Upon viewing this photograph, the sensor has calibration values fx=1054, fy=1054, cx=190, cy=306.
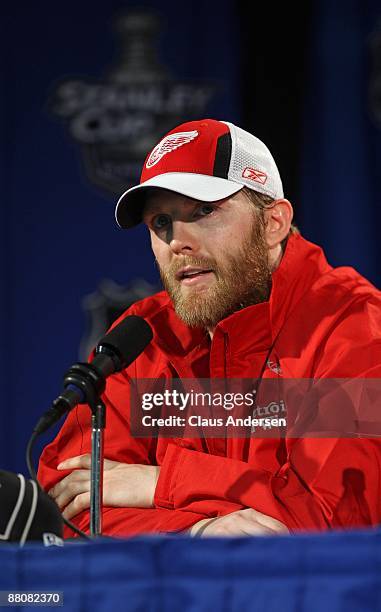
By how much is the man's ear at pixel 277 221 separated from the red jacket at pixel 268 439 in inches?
1.1

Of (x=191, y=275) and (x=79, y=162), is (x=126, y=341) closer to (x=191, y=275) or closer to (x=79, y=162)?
(x=191, y=275)

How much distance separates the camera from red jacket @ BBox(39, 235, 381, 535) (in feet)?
4.07

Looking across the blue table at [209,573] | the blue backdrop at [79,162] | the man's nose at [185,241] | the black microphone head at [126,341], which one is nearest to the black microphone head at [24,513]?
the blue table at [209,573]

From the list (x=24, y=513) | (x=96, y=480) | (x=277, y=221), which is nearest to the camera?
(x=24, y=513)

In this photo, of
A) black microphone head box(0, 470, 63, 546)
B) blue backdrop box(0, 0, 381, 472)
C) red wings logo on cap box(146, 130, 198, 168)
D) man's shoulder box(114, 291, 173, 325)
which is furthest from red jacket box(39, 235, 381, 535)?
blue backdrop box(0, 0, 381, 472)

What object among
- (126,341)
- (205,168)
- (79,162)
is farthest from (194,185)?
(79,162)

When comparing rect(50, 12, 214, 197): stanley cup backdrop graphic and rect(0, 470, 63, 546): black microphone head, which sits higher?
rect(50, 12, 214, 197): stanley cup backdrop graphic

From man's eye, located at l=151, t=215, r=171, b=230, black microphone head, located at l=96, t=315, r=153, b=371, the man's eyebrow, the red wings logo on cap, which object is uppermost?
the red wings logo on cap

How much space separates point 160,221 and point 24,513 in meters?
0.63

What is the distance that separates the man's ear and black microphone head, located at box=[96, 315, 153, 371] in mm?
378

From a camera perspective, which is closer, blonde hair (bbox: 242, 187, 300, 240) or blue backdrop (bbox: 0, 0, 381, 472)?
blonde hair (bbox: 242, 187, 300, 240)

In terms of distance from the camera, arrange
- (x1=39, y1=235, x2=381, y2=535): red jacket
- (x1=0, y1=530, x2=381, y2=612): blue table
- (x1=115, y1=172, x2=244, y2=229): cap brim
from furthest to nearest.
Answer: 1. (x1=115, y1=172, x2=244, y2=229): cap brim
2. (x1=39, y1=235, x2=381, y2=535): red jacket
3. (x1=0, y1=530, x2=381, y2=612): blue table

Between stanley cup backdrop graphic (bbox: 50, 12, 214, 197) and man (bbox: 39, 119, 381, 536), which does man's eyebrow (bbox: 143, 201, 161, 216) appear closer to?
man (bbox: 39, 119, 381, 536)

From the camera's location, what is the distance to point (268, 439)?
4.55ft
